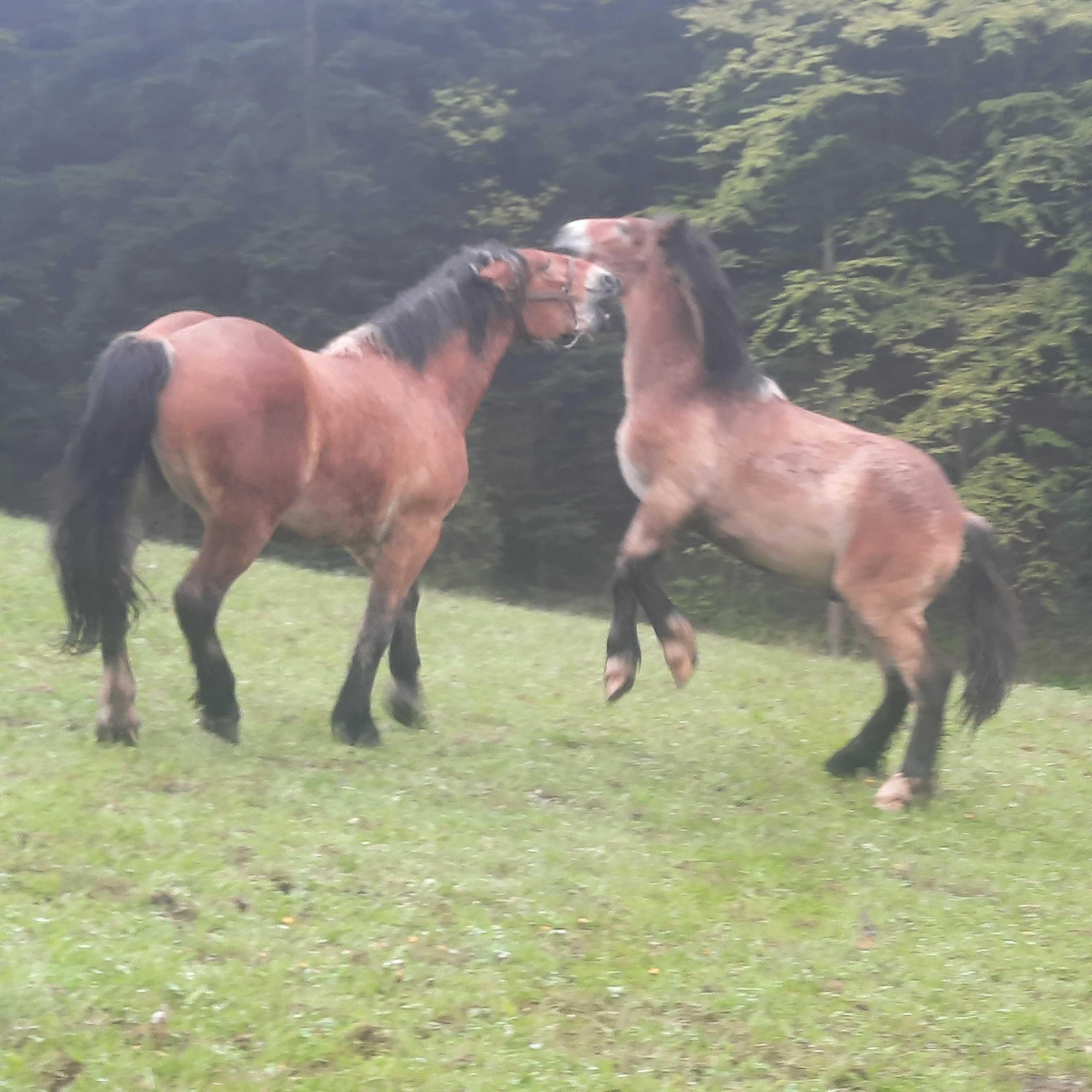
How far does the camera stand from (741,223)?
20.2m

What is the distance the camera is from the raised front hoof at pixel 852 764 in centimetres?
736

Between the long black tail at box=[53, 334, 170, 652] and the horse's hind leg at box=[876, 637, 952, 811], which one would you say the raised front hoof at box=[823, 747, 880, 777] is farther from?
the long black tail at box=[53, 334, 170, 652]

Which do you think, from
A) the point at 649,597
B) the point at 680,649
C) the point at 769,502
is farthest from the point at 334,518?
the point at 769,502

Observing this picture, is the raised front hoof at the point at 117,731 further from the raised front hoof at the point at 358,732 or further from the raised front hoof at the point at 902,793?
the raised front hoof at the point at 902,793

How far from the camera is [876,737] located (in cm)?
727

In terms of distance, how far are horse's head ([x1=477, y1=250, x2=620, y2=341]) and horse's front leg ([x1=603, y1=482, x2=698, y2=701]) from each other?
1.47 m

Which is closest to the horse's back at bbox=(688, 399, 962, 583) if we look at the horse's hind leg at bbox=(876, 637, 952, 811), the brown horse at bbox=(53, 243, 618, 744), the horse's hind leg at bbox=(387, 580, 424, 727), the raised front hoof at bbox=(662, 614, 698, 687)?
the raised front hoof at bbox=(662, 614, 698, 687)

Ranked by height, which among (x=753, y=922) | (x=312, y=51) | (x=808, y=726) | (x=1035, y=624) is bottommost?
(x=1035, y=624)

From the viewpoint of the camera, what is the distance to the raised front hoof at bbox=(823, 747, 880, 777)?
7.36 meters

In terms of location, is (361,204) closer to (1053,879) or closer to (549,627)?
(549,627)

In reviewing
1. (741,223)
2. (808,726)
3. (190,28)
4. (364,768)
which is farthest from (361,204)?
(364,768)

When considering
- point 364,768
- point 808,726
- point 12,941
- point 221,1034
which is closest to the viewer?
point 221,1034

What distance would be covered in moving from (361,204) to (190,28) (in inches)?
201

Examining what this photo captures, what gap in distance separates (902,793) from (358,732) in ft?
9.62
